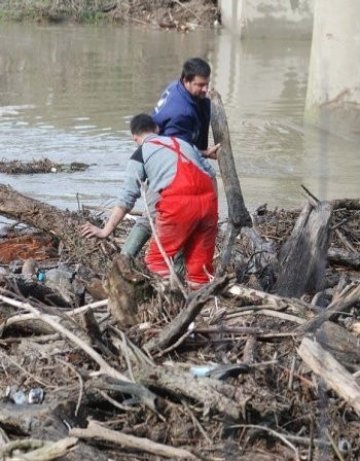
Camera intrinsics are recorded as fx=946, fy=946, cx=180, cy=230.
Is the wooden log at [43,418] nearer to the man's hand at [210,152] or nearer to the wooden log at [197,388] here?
the wooden log at [197,388]

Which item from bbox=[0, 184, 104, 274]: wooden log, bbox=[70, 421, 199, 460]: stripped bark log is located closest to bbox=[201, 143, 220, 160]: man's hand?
bbox=[0, 184, 104, 274]: wooden log

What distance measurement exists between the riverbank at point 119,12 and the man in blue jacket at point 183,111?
93.9 feet

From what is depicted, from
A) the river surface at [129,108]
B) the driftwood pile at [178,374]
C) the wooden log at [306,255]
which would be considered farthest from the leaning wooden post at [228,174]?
the river surface at [129,108]

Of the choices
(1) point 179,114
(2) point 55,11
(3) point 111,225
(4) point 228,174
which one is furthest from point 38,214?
(2) point 55,11

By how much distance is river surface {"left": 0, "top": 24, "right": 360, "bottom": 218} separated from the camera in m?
12.8

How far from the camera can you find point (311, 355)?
4023 mm

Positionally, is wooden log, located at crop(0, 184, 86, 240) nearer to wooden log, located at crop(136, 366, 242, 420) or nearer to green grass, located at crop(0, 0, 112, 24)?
wooden log, located at crop(136, 366, 242, 420)

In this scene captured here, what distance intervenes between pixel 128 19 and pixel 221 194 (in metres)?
25.2

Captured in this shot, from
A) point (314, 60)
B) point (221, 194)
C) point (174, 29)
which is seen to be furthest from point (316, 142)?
point (174, 29)

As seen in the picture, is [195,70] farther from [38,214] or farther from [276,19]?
[276,19]

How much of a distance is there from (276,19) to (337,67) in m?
14.1

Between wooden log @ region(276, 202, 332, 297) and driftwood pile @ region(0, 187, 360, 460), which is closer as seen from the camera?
driftwood pile @ region(0, 187, 360, 460)

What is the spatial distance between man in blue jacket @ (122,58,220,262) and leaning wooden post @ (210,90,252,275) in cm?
84

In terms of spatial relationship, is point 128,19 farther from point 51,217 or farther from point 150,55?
point 51,217
